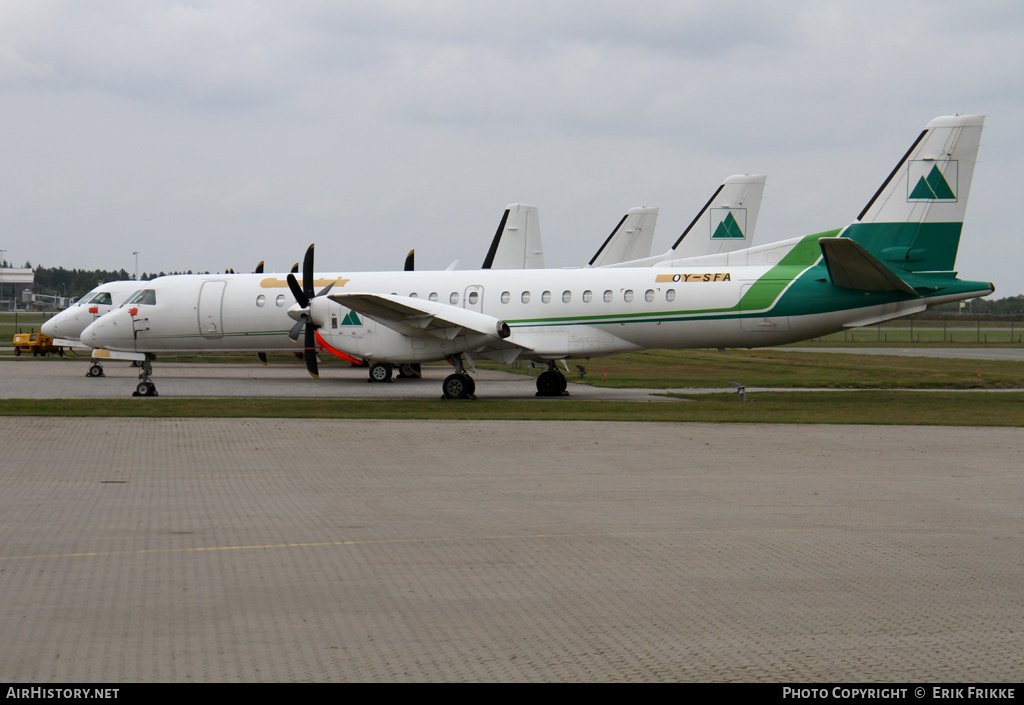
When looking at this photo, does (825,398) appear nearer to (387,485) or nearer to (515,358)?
(515,358)

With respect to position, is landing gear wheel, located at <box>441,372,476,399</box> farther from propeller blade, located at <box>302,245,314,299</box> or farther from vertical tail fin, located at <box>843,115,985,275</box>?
vertical tail fin, located at <box>843,115,985,275</box>

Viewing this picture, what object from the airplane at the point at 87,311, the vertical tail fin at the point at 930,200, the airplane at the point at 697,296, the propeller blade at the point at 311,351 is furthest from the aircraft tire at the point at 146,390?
the vertical tail fin at the point at 930,200

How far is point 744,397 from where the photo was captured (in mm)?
25266

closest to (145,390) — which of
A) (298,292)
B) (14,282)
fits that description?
(298,292)

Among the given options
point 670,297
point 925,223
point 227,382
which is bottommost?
point 227,382

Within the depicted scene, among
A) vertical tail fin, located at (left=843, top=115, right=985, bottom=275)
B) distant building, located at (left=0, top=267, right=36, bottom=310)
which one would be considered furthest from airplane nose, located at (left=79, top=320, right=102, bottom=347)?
distant building, located at (left=0, top=267, right=36, bottom=310)

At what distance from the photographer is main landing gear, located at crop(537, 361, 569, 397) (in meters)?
27.0

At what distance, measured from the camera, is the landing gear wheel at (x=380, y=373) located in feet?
107

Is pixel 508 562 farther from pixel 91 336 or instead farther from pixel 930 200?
pixel 91 336

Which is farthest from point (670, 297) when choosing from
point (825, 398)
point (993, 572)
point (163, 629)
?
point (163, 629)

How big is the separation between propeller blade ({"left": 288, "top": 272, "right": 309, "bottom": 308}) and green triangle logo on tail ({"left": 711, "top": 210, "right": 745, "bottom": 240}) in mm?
17695

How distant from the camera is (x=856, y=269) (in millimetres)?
22891

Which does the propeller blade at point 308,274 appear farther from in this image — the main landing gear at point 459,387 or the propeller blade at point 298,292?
the main landing gear at point 459,387

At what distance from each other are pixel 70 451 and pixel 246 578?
27.6 feet
